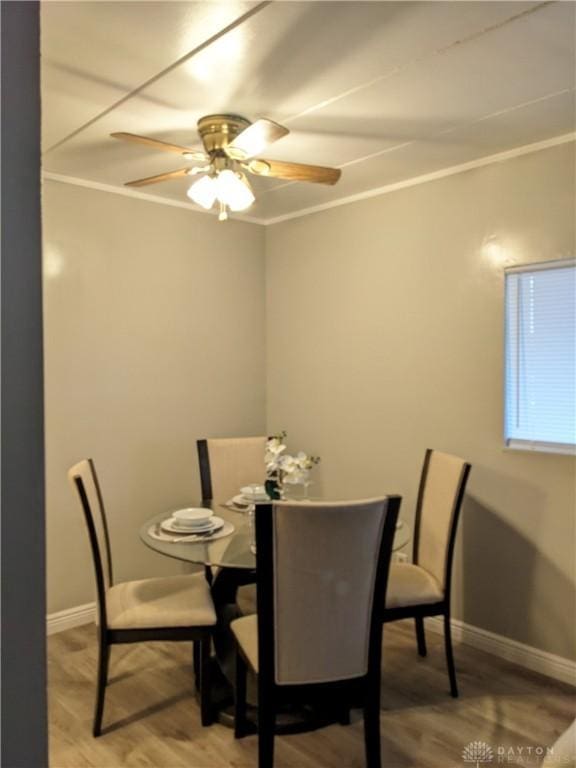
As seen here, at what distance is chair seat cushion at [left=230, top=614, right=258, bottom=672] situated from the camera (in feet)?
6.78

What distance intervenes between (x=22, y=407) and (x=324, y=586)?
1488 millimetres

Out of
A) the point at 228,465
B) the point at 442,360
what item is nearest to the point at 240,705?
the point at 228,465

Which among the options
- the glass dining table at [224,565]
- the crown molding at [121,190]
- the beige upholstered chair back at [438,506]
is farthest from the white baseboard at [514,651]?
the crown molding at [121,190]

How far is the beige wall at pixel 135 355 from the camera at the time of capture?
3287mm

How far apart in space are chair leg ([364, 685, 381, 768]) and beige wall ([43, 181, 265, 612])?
6.55ft

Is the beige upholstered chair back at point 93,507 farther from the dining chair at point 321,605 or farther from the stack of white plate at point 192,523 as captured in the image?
the dining chair at point 321,605

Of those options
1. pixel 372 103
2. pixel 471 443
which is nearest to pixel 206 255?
pixel 372 103

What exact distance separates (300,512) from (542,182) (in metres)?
2.09

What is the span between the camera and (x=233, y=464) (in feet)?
11.4

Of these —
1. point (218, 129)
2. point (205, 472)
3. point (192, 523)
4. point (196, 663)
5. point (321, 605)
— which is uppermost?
point (218, 129)

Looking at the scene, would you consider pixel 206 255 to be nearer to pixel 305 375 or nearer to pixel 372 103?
pixel 305 375

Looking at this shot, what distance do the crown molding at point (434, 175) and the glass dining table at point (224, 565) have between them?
1.94 m

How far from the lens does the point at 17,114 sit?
2.11 feet

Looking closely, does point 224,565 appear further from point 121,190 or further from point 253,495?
point 121,190
